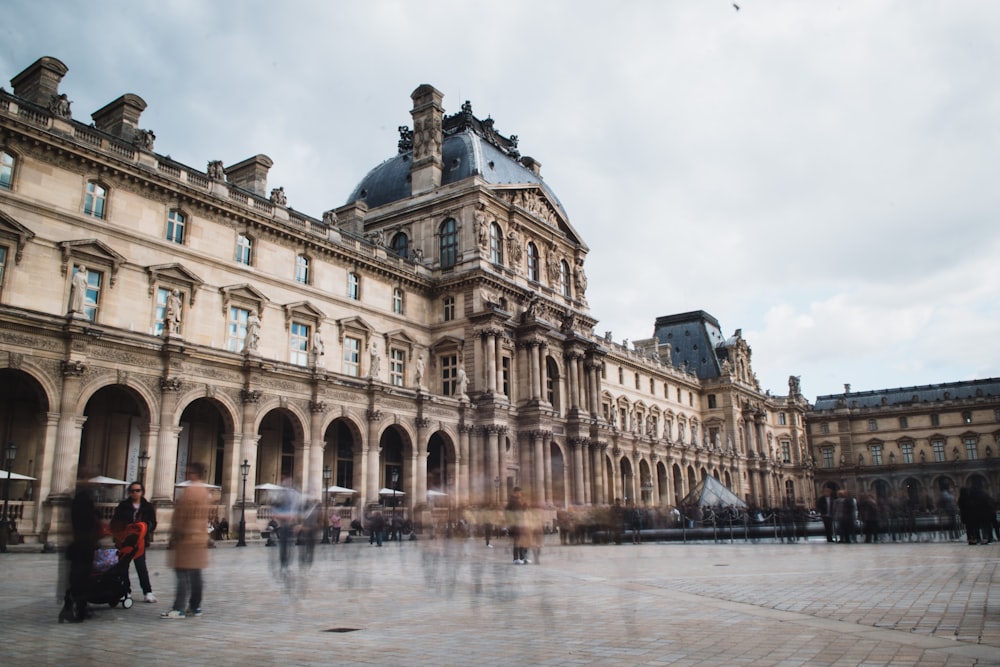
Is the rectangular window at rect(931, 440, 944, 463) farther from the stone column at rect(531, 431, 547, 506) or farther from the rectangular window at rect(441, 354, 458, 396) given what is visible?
the rectangular window at rect(441, 354, 458, 396)

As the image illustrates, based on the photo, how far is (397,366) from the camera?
46062 mm

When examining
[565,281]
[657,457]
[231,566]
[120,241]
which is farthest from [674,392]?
[231,566]

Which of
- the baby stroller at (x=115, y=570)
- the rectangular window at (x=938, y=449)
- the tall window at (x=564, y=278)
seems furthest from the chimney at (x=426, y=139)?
the rectangular window at (x=938, y=449)

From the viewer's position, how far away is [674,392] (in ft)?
275

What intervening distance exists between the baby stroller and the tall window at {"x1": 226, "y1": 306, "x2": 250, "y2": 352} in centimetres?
2538

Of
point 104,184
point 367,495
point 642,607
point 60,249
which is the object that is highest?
point 104,184

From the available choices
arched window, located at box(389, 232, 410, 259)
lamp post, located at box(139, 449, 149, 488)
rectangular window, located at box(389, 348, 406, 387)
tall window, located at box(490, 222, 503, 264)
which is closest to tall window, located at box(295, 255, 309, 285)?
rectangular window, located at box(389, 348, 406, 387)

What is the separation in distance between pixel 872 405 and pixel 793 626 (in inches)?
4604

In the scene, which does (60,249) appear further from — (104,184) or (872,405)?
(872,405)

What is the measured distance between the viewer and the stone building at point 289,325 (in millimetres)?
28562

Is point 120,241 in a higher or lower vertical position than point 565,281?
lower

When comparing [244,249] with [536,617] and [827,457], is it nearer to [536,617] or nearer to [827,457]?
[536,617]

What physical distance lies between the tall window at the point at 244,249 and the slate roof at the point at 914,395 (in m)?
99.3

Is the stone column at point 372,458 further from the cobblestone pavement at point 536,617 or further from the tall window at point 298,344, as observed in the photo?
the cobblestone pavement at point 536,617
